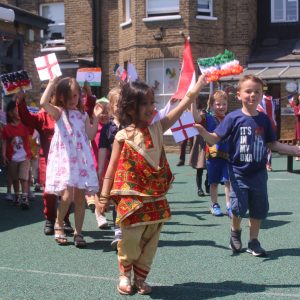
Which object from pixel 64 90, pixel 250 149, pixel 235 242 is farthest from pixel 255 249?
pixel 64 90

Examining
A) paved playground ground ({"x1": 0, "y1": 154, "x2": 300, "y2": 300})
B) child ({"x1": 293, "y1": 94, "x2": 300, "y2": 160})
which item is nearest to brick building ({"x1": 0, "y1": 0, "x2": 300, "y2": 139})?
child ({"x1": 293, "y1": 94, "x2": 300, "y2": 160})

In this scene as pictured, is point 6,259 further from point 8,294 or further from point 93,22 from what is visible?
point 93,22

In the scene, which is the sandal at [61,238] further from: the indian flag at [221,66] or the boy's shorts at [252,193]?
the indian flag at [221,66]

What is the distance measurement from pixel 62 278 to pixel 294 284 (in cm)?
183

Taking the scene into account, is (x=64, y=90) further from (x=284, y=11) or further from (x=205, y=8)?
(x=284, y=11)

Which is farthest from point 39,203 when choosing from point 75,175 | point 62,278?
point 62,278

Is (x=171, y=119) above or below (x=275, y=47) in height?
below

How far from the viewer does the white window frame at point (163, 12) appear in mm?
19953

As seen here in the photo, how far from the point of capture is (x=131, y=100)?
4344 millimetres

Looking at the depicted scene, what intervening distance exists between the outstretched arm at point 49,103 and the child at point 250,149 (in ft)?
5.09

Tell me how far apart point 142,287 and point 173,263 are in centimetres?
94

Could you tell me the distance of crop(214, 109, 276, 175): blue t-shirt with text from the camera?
211 inches

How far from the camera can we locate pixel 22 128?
29.8ft

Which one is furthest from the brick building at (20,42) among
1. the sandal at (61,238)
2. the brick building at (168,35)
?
the brick building at (168,35)
